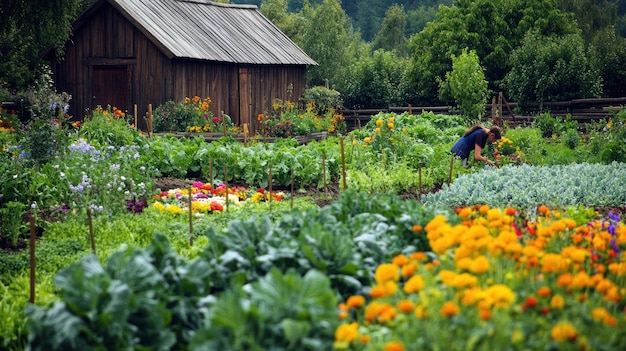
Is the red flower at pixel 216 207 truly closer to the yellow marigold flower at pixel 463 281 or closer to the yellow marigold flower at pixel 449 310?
the yellow marigold flower at pixel 463 281

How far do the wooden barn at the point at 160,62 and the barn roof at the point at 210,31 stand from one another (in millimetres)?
47

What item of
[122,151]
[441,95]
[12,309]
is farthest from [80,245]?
[441,95]

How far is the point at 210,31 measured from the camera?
25469 mm

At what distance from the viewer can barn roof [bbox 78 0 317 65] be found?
22.4 meters

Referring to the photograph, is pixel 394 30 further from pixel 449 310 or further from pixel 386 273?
pixel 449 310

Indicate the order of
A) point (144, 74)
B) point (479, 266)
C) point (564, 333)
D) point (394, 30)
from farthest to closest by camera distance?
point (394, 30) < point (144, 74) < point (479, 266) < point (564, 333)

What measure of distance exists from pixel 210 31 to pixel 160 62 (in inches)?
128

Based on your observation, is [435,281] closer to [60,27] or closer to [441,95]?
[60,27]

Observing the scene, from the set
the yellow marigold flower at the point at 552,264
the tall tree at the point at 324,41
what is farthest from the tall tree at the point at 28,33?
the yellow marigold flower at the point at 552,264

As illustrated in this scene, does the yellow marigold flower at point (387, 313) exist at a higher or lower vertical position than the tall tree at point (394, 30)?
lower

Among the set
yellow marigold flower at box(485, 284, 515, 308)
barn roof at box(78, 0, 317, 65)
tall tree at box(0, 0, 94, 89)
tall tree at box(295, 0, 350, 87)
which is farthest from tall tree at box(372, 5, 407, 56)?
yellow marigold flower at box(485, 284, 515, 308)

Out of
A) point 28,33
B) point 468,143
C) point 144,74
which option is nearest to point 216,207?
point 468,143

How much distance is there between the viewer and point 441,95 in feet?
94.4

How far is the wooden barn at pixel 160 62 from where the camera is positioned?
22719 millimetres
